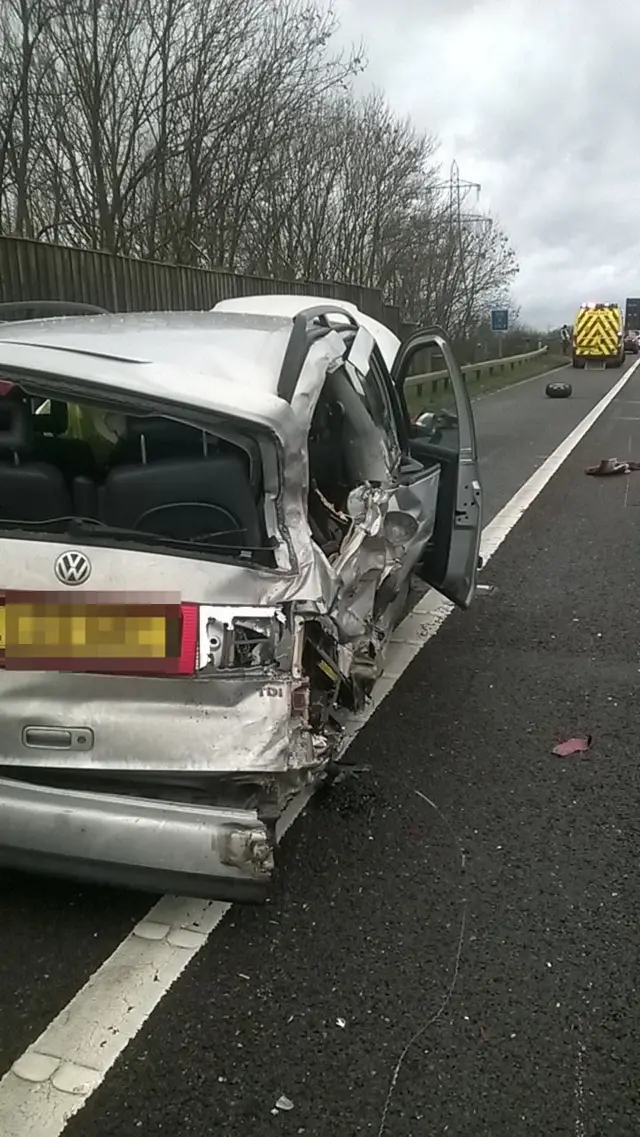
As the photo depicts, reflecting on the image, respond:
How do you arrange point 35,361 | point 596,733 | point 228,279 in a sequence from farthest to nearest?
point 228,279 < point 596,733 < point 35,361

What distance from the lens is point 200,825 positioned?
2.74 meters

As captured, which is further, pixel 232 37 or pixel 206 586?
pixel 232 37

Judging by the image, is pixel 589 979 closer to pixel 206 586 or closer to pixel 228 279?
pixel 206 586

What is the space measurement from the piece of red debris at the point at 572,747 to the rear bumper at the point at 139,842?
1822 millimetres

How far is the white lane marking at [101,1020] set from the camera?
2303 millimetres

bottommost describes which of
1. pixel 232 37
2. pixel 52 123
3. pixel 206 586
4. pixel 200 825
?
pixel 200 825

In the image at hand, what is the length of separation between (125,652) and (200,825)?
504 millimetres

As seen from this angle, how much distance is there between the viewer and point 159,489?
306 cm

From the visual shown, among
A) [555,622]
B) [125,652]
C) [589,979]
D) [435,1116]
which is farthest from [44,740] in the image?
[555,622]

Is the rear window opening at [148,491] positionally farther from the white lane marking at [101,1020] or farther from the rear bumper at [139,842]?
the white lane marking at [101,1020]

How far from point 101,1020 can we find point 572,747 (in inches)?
93.1

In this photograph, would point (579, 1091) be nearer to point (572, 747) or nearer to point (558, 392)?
point (572, 747)

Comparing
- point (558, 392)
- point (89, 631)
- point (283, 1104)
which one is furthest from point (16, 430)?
point (558, 392)

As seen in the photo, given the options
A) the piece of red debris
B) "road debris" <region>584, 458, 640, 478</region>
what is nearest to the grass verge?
"road debris" <region>584, 458, 640, 478</region>
